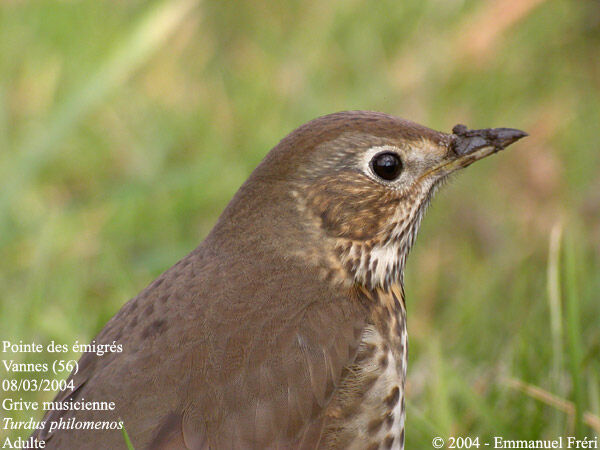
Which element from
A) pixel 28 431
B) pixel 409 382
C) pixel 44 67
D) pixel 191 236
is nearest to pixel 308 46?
pixel 44 67

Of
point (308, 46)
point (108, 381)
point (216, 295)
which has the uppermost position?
point (308, 46)

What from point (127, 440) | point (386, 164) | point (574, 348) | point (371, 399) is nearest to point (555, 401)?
point (574, 348)

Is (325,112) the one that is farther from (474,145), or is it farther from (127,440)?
(127,440)

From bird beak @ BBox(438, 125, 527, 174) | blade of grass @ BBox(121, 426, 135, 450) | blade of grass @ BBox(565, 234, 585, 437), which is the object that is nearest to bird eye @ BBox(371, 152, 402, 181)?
bird beak @ BBox(438, 125, 527, 174)

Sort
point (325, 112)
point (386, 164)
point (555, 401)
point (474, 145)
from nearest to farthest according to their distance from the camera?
1. point (386, 164)
2. point (474, 145)
3. point (555, 401)
4. point (325, 112)

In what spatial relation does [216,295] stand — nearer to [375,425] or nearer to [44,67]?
[375,425]

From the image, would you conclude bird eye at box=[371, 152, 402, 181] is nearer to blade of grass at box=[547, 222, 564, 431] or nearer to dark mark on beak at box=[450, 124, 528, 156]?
dark mark on beak at box=[450, 124, 528, 156]
